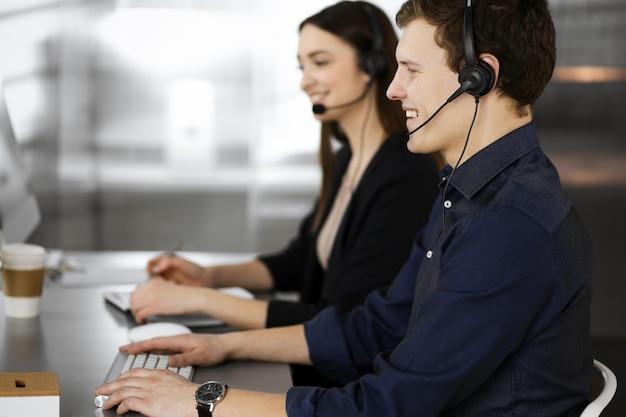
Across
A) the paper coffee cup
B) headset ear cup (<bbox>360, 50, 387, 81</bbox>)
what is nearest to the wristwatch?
the paper coffee cup

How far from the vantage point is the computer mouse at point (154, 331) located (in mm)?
1467

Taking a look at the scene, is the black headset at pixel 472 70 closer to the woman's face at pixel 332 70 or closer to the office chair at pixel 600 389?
the office chair at pixel 600 389

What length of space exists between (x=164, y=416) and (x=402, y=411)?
0.30 meters

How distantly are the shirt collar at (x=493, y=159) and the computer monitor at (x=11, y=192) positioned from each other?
38.3 inches

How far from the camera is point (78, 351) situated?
146 cm

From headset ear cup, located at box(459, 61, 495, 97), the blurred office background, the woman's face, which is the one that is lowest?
the blurred office background

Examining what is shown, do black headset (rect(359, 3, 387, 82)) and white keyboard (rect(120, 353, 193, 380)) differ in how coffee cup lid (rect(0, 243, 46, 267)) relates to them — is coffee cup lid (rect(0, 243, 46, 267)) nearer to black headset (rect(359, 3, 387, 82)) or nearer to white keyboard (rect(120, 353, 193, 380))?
white keyboard (rect(120, 353, 193, 380))

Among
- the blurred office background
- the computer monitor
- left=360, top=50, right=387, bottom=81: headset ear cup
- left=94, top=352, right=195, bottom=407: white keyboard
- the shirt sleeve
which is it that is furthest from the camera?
the blurred office background

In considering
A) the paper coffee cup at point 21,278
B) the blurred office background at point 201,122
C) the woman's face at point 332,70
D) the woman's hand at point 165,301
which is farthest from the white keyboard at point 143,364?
the blurred office background at point 201,122

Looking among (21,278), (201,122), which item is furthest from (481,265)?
(201,122)

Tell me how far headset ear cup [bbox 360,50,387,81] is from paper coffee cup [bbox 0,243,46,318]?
0.80 m

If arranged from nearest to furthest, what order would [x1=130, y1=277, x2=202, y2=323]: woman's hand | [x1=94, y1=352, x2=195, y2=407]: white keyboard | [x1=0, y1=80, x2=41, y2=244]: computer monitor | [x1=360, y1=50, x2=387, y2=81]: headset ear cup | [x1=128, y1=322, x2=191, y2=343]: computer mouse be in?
[x1=94, y1=352, x2=195, y2=407]: white keyboard
[x1=128, y1=322, x2=191, y2=343]: computer mouse
[x1=130, y1=277, x2=202, y2=323]: woman's hand
[x1=0, y1=80, x2=41, y2=244]: computer monitor
[x1=360, y1=50, x2=387, y2=81]: headset ear cup

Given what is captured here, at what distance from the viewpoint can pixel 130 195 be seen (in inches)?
145

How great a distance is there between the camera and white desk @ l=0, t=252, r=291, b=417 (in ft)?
4.24
